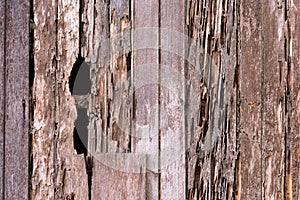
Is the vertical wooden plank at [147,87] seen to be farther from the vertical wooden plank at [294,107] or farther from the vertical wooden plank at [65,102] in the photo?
the vertical wooden plank at [294,107]

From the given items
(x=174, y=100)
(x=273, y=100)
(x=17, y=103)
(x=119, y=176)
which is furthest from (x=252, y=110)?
(x=17, y=103)

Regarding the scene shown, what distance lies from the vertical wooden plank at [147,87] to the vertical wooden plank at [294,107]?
1.08 ft

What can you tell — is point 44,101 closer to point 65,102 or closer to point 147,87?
point 65,102

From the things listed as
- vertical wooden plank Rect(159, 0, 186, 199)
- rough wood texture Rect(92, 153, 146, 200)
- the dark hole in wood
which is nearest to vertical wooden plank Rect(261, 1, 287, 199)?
vertical wooden plank Rect(159, 0, 186, 199)

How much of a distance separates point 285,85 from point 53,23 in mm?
610

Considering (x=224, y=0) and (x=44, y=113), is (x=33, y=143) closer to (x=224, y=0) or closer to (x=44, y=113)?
(x=44, y=113)

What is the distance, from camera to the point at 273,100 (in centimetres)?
149

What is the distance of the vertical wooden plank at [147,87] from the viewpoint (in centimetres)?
151

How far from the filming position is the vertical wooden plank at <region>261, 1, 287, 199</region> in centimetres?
149

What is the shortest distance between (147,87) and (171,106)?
8 cm

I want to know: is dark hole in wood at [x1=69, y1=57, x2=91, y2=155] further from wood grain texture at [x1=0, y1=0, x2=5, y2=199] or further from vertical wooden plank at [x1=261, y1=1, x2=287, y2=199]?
vertical wooden plank at [x1=261, y1=1, x2=287, y2=199]

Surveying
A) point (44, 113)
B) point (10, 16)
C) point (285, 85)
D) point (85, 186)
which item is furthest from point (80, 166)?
point (285, 85)

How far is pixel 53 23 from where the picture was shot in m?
1.55

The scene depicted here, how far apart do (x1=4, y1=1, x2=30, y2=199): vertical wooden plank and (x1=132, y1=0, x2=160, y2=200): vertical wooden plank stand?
0.93 feet
